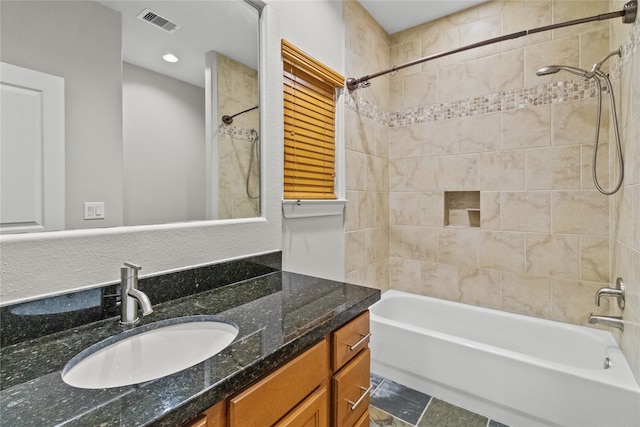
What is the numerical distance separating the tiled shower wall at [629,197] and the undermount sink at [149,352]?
67.1 inches

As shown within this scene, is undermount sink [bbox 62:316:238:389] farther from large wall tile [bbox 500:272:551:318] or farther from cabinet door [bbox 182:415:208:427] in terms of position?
large wall tile [bbox 500:272:551:318]

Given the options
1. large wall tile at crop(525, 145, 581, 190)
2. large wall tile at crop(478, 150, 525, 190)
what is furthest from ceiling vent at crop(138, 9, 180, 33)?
large wall tile at crop(525, 145, 581, 190)

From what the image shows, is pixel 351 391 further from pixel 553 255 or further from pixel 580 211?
pixel 580 211

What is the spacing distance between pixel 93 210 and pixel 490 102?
2.49 m

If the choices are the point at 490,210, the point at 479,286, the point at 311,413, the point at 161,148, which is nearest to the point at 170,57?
the point at 161,148

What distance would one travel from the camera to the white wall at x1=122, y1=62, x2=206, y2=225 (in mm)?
1044

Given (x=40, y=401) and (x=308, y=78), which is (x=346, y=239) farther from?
(x=40, y=401)

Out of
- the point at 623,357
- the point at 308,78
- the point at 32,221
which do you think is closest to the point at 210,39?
the point at 308,78

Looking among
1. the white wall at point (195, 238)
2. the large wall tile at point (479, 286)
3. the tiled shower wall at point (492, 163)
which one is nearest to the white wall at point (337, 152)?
the white wall at point (195, 238)

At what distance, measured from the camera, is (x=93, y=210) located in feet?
3.12

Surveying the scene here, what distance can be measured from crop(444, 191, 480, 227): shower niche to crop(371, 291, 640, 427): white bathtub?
0.65m

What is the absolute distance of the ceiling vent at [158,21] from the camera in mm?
1084

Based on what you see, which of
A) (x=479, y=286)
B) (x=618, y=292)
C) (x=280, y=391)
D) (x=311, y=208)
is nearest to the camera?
(x=280, y=391)

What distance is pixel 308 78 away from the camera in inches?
73.0
